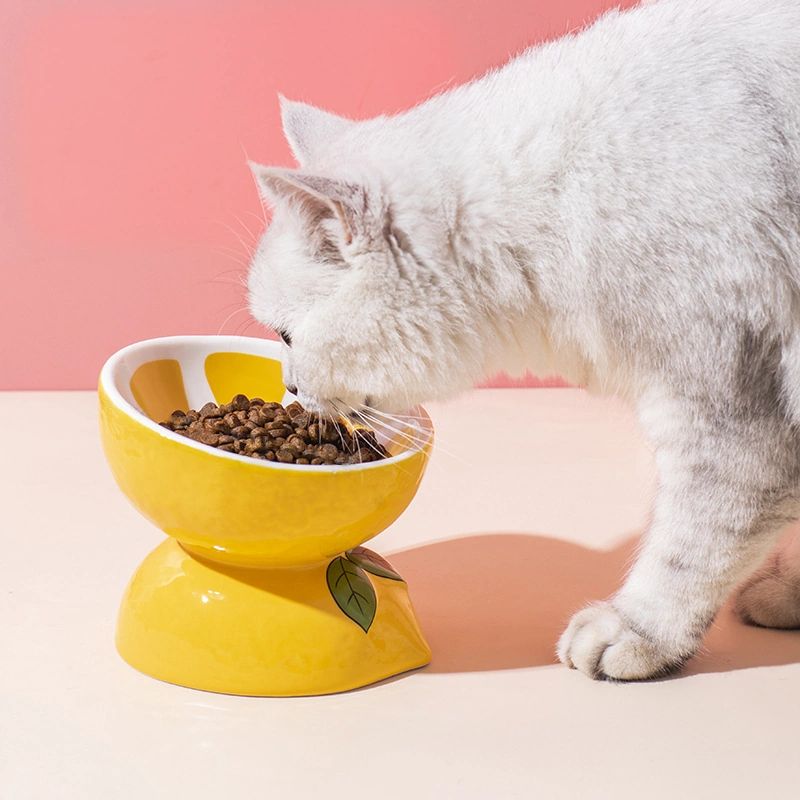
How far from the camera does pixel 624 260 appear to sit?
1.15 m

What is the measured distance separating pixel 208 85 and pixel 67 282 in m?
0.49

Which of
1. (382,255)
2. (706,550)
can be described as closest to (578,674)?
(706,550)

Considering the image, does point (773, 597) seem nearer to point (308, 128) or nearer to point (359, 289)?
point (359, 289)

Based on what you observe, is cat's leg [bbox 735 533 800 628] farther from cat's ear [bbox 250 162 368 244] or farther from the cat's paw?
cat's ear [bbox 250 162 368 244]

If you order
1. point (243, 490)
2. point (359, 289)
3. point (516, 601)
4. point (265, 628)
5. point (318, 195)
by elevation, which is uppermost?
point (318, 195)

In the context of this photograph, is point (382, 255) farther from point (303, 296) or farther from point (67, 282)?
point (67, 282)

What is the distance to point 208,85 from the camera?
2352 mm

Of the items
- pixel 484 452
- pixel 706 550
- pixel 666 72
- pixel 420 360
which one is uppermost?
pixel 666 72

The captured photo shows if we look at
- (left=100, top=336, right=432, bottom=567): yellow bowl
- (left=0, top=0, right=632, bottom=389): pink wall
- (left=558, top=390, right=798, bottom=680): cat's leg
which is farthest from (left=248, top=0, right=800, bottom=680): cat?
(left=0, top=0, right=632, bottom=389): pink wall

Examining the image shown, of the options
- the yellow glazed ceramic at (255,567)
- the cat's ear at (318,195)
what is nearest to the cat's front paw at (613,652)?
the yellow glazed ceramic at (255,567)

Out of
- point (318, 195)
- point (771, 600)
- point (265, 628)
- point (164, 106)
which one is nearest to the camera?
point (318, 195)

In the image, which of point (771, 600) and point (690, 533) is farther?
point (771, 600)

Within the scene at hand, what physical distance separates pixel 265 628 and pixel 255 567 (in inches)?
2.6

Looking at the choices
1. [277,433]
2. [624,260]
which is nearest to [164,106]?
[277,433]
